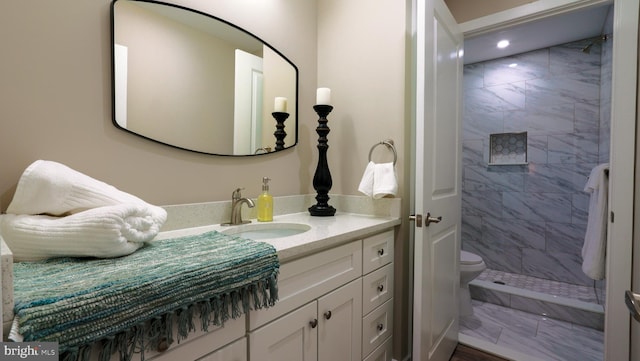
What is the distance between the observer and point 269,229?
4.58 ft

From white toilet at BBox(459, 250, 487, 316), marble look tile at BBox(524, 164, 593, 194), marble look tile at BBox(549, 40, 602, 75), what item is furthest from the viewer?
marble look tile at BBox(524, 164, 593, 194)

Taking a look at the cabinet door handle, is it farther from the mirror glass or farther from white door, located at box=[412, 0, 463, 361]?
the mirror glass

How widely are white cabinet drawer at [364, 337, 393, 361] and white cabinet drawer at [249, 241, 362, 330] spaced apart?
45cm

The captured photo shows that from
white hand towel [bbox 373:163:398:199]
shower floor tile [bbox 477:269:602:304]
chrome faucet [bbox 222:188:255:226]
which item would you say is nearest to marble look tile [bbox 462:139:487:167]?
shower floor tile [bbox 477:269:602:304]

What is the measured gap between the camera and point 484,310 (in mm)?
2320

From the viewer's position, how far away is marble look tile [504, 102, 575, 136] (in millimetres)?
2725

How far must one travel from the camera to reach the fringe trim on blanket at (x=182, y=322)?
53 centimetres

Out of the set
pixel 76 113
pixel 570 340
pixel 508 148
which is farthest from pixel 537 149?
pixel 76 113

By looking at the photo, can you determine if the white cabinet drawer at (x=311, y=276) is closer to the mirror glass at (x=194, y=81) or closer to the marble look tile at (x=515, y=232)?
the mirror glass at (x=194, y=81)

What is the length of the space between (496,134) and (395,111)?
2149mm

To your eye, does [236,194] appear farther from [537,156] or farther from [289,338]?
[537,156]

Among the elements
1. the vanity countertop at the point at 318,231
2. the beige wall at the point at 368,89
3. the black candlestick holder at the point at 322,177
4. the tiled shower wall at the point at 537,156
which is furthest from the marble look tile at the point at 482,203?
the black candlestick holder at the point at 322,177

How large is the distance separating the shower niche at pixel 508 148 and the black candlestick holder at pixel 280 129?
2.58 metres

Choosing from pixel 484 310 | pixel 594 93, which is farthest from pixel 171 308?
pixel 594 93
